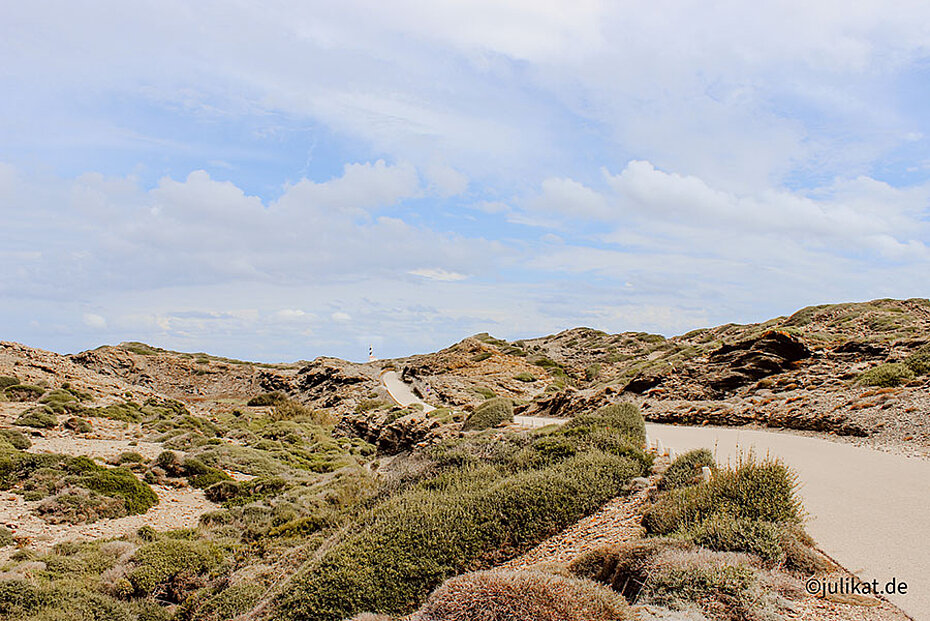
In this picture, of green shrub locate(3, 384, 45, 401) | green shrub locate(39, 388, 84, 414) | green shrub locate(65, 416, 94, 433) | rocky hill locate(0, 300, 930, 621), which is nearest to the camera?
rocky hill locate(0, 300, 930, 621)

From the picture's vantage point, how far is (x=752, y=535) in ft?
19.0

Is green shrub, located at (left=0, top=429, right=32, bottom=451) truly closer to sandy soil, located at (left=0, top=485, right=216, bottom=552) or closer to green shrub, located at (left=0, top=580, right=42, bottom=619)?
sandy soil, located at (left=0, top=485, right=216, bottom=552)

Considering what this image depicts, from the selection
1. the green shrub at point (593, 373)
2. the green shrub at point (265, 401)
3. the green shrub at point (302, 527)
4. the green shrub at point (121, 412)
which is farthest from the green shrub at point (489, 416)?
the green shrub at point (265, 401)

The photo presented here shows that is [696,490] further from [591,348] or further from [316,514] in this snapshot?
[591,348]

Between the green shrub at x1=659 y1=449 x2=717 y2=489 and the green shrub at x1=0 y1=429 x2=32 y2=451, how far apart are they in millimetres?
22267

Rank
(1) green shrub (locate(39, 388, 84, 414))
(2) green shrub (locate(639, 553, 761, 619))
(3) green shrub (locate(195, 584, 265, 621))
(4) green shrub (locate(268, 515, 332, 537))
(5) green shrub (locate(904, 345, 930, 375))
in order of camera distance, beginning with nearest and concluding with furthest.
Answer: (2) green shrub (locate(639, 553, 761, 619)), (3) green shrub (locate(195, 584, 265, 621)), (4) green shrub (locate(268, 515, 332, 537)), (5) green shrub (locate(904, 345, 930, 375)), (1) green shrub (locate(39, 388, 84, 414))

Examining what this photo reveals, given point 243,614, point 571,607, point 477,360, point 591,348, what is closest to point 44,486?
point 243,614

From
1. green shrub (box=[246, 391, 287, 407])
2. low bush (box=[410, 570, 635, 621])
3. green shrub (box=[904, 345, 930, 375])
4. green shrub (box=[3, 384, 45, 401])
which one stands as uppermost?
green shrub (box=[904, 345, 930, 375])

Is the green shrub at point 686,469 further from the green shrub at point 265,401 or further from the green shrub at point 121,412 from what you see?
the green shrub at point 265,401

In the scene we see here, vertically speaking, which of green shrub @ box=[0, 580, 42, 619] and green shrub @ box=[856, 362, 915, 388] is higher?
green shrub @ box=[856, 362, 915, 388]

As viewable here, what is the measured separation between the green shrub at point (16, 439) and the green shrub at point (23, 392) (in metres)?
8.63

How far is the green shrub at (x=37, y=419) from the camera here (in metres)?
23.7

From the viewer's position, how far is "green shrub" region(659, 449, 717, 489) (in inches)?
339

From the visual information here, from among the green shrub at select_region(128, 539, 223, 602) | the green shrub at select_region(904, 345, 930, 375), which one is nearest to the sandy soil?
the green shrub at select_region(128, 539, 223, 602)
